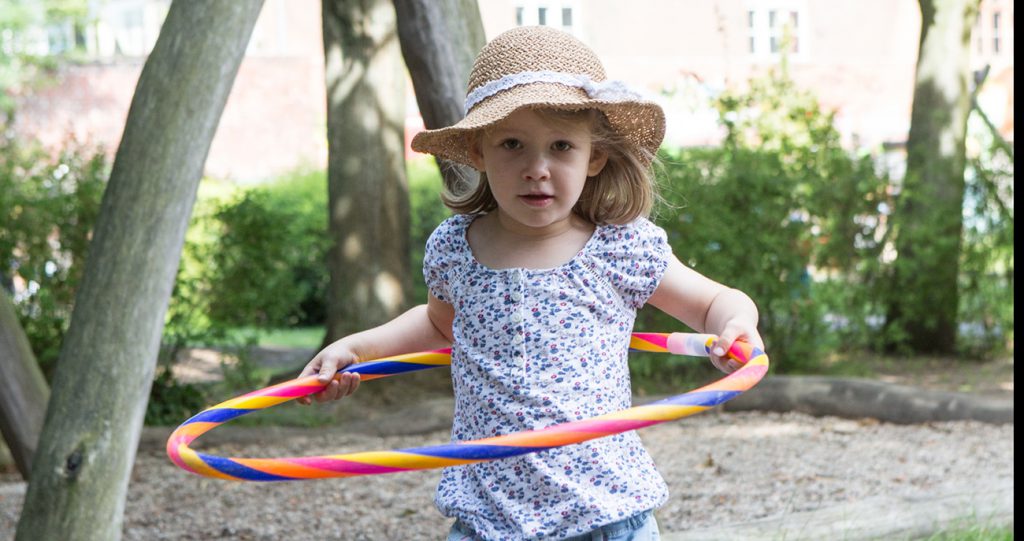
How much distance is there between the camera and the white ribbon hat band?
8.54 feet

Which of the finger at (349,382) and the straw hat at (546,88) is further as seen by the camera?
the finger at (349,382)

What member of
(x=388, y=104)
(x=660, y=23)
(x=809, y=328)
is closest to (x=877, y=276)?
(x=809, y=328)

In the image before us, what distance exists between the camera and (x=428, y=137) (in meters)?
2.88

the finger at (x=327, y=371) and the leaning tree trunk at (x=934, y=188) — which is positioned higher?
the leaning tree trunk at (x=934, y=188)

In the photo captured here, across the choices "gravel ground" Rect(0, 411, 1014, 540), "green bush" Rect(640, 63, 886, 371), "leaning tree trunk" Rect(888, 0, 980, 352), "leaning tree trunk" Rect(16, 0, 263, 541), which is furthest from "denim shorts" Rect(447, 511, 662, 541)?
"leaning tree trunk" Rect(888, 0, 980, 352)

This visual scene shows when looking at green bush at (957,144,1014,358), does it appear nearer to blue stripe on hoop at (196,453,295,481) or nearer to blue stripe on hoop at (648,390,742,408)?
blue stripe on hoop at (648,390,742,408)

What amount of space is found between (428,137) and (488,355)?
1.85 feet

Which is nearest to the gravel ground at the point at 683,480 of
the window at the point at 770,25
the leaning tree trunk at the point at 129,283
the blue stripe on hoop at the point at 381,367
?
the leaning tree trunk at the point at 129,283

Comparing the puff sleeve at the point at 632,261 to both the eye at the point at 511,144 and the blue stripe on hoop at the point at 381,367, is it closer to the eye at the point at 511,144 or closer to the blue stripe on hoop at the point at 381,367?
the eye at the point at 511,144

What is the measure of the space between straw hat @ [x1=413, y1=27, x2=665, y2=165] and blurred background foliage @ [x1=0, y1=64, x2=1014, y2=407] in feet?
13.0

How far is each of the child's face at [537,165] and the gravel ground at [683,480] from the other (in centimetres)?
247

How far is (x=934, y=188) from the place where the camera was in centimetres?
983

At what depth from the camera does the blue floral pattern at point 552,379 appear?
99.2 inches

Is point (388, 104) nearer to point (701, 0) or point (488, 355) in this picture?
point (488, 355)
